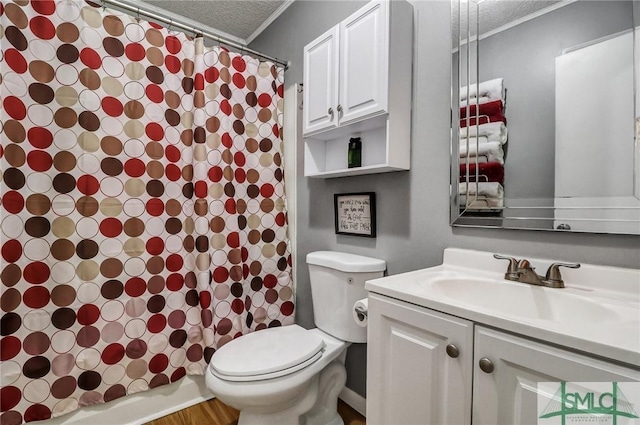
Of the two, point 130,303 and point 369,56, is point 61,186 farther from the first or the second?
point 369,56

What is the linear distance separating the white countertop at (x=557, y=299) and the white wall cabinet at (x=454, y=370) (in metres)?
0.03

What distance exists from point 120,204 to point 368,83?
4.30 ft

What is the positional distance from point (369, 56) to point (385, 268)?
961mm

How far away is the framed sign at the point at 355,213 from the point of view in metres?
1.53

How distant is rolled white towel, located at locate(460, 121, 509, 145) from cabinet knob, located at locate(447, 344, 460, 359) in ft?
2.51

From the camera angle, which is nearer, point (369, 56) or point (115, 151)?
point (369, 56)

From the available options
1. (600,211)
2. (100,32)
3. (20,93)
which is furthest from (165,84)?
(600,211)

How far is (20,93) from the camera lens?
128 cm

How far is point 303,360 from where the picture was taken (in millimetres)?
1267

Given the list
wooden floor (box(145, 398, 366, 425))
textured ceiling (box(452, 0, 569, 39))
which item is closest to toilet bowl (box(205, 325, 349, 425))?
wooden floor (box(145, 398, 366, 425))

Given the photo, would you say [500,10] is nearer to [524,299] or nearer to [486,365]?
[524,299]

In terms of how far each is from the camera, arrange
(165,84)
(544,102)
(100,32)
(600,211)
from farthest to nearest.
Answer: (165,84) → (100,32) → (544,102) → (600,211)

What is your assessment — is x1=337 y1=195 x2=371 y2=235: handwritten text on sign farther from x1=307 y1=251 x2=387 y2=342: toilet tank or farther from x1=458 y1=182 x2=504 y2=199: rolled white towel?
x1=458 y1=182 x2=504 y2=199: rolled white towel
